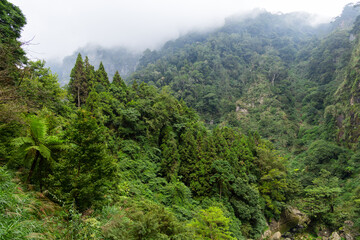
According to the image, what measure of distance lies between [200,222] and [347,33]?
4495 inches

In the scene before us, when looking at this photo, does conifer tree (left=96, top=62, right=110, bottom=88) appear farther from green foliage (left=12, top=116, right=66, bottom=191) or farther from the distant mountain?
the distant mountain

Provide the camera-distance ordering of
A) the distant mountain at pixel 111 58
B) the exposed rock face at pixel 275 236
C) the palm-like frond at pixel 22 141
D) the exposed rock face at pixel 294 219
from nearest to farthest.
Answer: the palm-like frond at pixel 22 141 → the exposed rock face at pixel 275 236 → the exposed rock face at pixel 294 219 → the distant mountain at pixel 111 58

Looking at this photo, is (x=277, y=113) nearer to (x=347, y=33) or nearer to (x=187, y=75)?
(x=187, y=75)

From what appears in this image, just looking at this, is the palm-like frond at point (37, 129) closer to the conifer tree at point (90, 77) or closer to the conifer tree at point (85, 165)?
the conifer tree at point (85, 165)

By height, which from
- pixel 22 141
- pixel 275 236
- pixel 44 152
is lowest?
pixel 275 236

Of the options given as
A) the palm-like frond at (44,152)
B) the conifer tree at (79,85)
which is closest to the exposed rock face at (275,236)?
the palm-like frond at (44,152)

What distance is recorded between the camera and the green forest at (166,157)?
18.2 feet

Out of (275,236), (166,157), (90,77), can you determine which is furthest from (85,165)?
(275,236)

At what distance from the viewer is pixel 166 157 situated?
1839 cm

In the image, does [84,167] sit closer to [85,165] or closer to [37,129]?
[85,165]

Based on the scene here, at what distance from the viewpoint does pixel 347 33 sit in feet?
269

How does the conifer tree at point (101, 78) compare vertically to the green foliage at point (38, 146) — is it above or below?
above

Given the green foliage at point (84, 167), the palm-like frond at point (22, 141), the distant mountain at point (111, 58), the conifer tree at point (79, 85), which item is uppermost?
the distant mountain at point (111, 58)

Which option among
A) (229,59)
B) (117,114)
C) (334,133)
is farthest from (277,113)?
(117,114)
